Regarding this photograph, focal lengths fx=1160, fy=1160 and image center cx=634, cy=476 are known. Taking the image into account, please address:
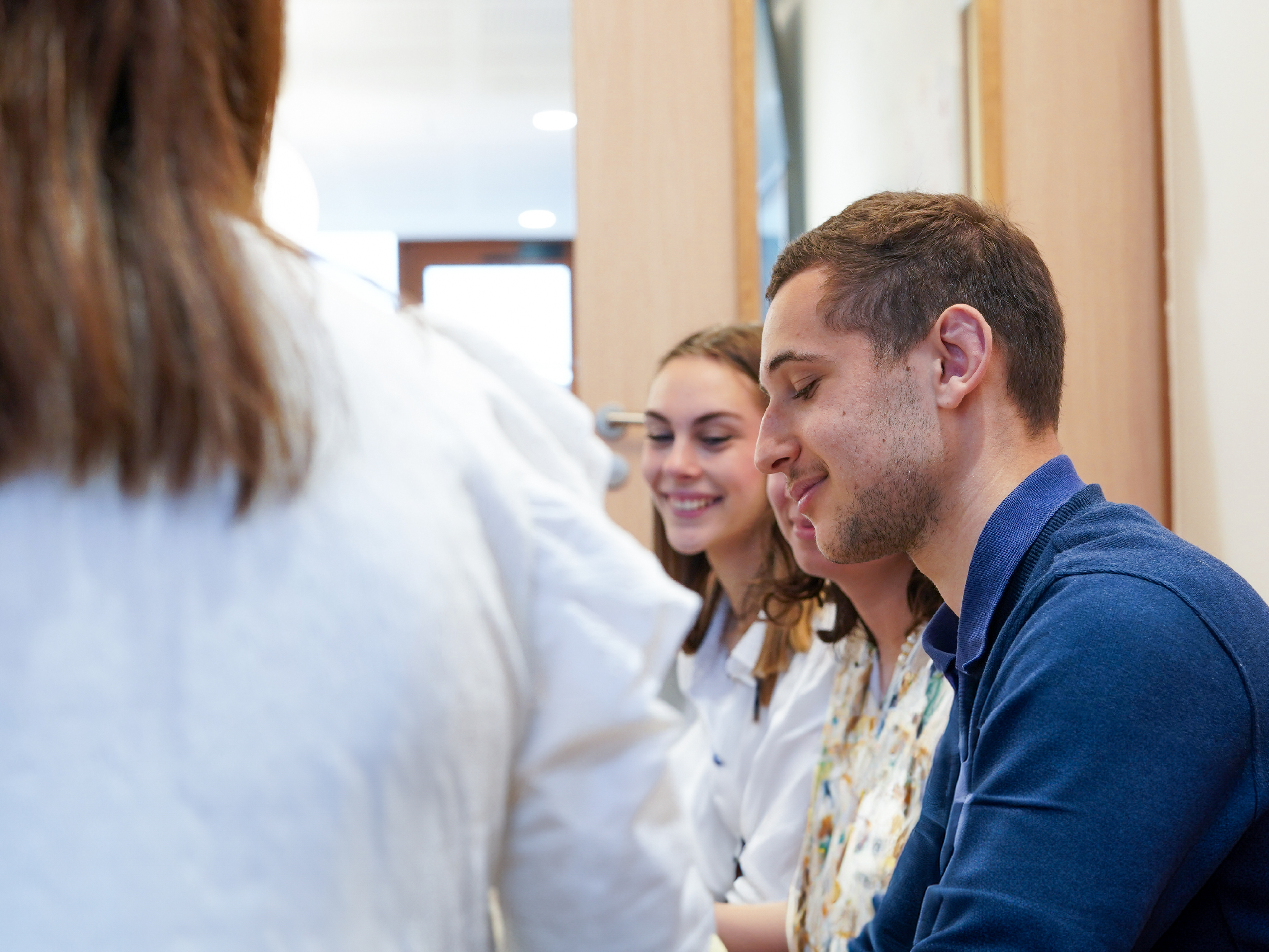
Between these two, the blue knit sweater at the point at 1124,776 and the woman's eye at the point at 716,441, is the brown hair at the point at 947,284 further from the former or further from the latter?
the woman's eye at the point at 716,441

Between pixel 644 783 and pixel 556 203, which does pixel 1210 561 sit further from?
pixel 556 203

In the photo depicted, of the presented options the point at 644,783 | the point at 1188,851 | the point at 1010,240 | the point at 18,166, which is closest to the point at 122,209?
the point at 18,166

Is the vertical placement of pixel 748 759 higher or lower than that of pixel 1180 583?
lower

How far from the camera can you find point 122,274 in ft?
1.31

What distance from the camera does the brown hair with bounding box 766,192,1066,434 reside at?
104cm

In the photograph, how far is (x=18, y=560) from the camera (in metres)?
0.39

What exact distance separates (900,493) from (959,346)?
14 centimetres

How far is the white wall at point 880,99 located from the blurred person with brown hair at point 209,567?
68.3 inches

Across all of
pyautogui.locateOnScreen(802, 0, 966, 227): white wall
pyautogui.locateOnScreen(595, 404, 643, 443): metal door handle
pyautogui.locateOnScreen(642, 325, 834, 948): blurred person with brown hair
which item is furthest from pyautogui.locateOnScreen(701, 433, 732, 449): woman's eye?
pyautogui.locateOnScreen(802, 0, 966, 227): white wall

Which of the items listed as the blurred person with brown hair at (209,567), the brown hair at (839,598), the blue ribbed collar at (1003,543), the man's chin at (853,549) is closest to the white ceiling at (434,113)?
the brown hair at (839,598)

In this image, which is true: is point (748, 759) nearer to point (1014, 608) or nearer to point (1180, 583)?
point (1014, 608)

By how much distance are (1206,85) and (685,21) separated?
870 millimetres

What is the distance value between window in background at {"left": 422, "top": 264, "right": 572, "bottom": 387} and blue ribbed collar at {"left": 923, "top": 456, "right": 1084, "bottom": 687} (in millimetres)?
1201

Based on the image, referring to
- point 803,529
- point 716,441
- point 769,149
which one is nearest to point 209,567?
point 803,529
